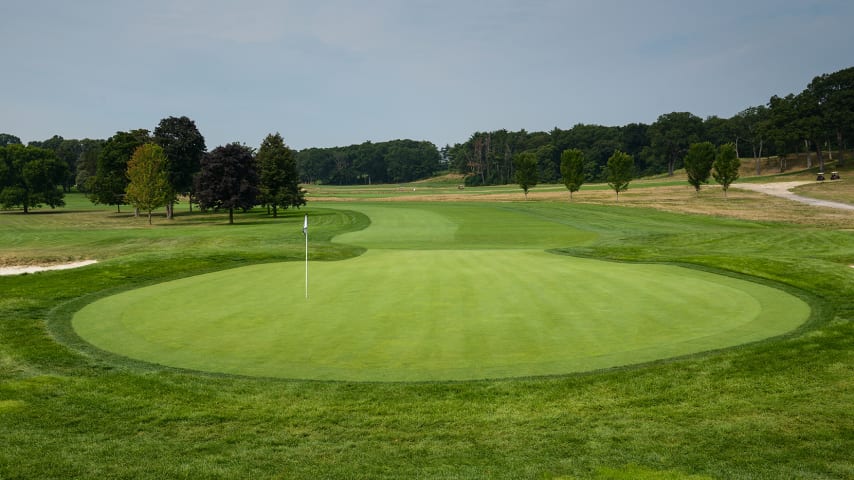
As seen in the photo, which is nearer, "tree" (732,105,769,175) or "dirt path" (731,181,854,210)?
"dirt path" (731,181,854,210)

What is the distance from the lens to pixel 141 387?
8.09 meters

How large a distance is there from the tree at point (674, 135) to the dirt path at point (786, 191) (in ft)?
153

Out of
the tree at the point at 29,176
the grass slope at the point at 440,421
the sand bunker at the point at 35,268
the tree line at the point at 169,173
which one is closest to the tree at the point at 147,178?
the tree line at the point at 169,173

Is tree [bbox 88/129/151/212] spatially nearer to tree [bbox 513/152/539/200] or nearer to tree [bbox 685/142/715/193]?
tree [bbox 513/152/539/200]

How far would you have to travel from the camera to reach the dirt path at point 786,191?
64550mm

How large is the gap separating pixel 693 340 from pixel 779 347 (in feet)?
4.34

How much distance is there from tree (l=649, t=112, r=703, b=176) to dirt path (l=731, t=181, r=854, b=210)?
46.8m

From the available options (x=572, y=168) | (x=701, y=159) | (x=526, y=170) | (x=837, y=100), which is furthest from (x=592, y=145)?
(x=572, y=168)

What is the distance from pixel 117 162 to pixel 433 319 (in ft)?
231

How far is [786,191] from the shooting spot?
8506 cm

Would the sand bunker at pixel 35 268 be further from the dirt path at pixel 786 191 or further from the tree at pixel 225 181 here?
the dirt path at pixel 786 191

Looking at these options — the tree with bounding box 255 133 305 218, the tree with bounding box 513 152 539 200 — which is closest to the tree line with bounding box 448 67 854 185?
the tree with bounding box 513 152 539 200

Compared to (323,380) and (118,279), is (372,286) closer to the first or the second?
(323,380)

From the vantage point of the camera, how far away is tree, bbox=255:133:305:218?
214 feet
